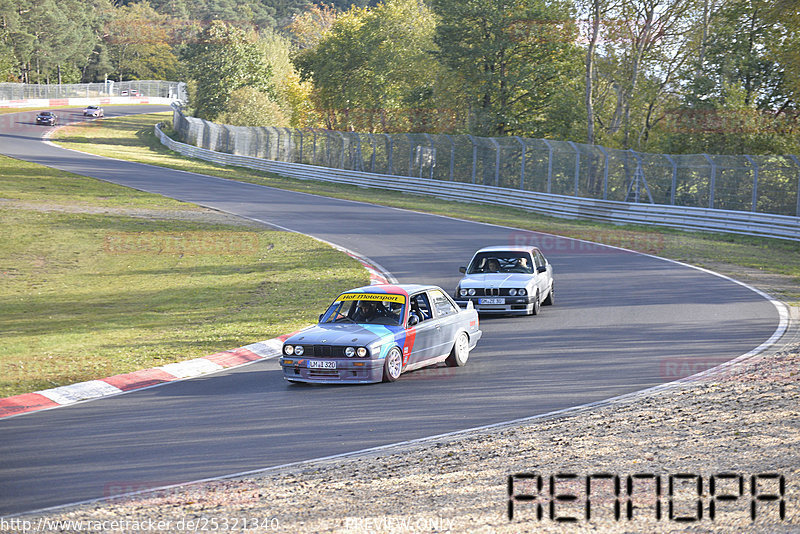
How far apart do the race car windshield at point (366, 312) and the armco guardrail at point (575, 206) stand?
66.6 ft

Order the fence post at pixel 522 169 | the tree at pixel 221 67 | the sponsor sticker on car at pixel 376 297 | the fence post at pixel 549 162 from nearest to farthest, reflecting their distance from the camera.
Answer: the sponsor sticker on car at pixel 376 297 < the fence post at pixel 549 162 < the fence post at pixel 522 169 < the tree at pixel 221 67

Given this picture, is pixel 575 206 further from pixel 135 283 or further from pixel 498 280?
pixel 135 283

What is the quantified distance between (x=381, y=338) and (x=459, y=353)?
174 cm

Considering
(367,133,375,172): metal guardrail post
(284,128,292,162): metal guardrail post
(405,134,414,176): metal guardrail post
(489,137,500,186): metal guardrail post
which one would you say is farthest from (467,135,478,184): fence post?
(284,128,292,162): metal guardrail post

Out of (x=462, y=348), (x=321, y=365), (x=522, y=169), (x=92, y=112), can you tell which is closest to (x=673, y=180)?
(x=522, y=169)

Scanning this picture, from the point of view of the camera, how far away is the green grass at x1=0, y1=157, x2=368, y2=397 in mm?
13609

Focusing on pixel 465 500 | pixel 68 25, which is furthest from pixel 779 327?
pixel 68 25

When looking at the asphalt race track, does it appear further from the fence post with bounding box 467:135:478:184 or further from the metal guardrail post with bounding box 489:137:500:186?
the fence post with bounding box 467:135:478:184

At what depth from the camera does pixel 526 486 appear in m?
6.52

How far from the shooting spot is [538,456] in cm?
742

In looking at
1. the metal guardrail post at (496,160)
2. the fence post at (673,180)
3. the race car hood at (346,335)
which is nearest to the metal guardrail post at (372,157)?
the metal guardrail post at (496,160)

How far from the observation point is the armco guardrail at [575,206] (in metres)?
28.5

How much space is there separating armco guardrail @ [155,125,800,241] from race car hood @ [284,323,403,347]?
2079cm

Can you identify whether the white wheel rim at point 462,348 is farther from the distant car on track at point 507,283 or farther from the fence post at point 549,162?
the fence post at point 549,162
